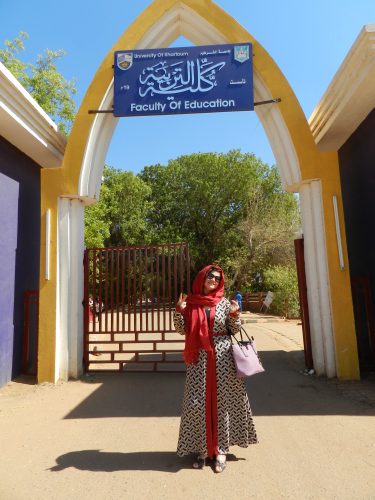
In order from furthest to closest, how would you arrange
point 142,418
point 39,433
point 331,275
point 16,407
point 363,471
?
point 331,275 < point 16,407 < point 142,418 < point 39,433 < point 363,471

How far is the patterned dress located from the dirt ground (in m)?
0.20

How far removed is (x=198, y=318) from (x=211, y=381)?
516 millimetres

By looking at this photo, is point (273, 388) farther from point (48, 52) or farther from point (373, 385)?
point (48, 52)

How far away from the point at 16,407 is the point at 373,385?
4720mm

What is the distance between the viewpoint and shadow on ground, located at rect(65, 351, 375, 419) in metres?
4.18

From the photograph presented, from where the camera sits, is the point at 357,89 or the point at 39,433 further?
the point at 357,89

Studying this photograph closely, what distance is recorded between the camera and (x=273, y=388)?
5.07m

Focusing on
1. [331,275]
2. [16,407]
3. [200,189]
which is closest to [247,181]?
[200,189]

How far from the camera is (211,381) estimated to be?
2.89 m

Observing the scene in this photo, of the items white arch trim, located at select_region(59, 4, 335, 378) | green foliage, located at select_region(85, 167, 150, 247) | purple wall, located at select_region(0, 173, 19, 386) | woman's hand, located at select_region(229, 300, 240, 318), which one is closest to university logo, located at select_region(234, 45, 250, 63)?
white arch trim, located at select_region(59, 4, 335, 378)

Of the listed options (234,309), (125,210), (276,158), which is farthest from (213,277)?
(125,210)

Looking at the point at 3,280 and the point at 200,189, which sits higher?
the point at 200,189

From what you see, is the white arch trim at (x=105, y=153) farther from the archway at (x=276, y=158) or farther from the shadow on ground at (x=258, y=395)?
the shadow on ground at (x=258, y=395)

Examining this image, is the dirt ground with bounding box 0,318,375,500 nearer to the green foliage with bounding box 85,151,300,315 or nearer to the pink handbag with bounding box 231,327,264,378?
the pink handbag with bounding box 231,327,264,378
